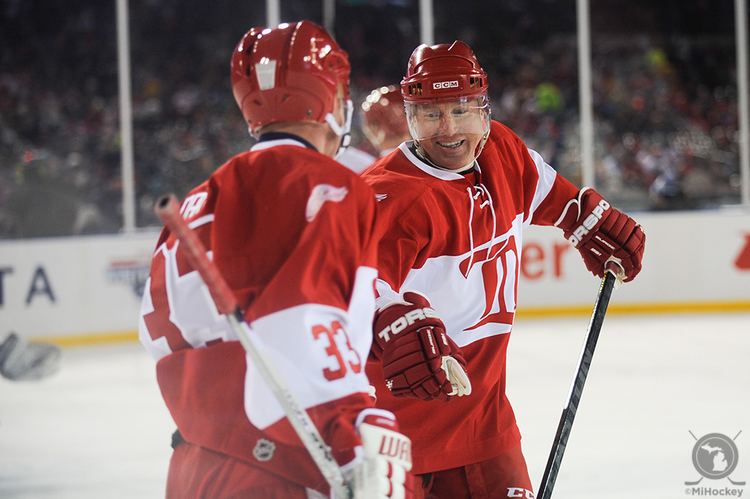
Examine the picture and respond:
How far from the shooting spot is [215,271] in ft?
4.03

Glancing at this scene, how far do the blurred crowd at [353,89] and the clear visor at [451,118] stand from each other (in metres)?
5.18

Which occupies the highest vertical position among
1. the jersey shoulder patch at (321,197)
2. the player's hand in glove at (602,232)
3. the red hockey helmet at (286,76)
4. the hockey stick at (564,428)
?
the red hockey helmet at (286,76)

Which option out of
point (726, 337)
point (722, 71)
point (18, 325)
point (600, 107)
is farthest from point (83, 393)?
point (722, 71)

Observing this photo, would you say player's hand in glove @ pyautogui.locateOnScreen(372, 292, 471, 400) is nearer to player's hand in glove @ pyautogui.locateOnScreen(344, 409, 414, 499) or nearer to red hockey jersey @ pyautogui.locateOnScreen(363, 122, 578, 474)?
red hockey jersey @ pyautogui.locateOnScreen(363, 122, 578, 474)

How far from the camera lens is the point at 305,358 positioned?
4.18ft

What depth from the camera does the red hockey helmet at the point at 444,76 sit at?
6.69ft

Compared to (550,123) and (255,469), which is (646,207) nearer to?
(550,123)

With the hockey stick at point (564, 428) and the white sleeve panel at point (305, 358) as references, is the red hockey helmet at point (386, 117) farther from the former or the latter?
the white sleeve panel at point (305, 358)

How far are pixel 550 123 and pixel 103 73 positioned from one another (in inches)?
133

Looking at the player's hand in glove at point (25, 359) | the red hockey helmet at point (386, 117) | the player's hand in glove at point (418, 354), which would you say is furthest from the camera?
the red hockey helmet at point (386, 117)

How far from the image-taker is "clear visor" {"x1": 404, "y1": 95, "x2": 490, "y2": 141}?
6.68 ft
